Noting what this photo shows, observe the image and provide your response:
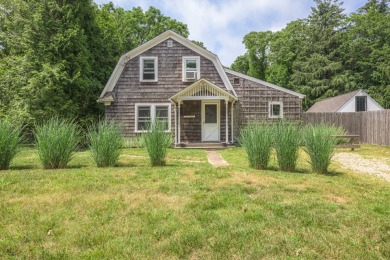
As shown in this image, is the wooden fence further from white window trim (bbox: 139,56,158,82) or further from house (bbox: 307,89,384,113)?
white window trim (bbox: 139,56,158,82)

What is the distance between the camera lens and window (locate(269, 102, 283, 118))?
15.2m

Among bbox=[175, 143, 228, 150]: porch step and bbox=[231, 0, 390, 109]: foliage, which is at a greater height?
bbox=[231, 0, 390, 109]: foliage

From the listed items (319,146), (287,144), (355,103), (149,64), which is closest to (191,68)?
(149,64)

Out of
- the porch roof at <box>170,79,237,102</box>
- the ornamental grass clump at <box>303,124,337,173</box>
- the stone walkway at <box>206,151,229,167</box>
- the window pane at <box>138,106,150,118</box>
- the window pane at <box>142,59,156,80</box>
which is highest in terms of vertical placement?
the window pane at <box>142,59,156,80</box>

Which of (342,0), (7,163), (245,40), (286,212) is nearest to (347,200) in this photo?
(286,212)

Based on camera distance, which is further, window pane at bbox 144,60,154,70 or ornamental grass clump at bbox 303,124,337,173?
window pane at bbox 144,60,154,70

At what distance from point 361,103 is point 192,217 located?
953 inches

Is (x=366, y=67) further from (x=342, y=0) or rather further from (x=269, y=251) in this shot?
(x=269, y=251)

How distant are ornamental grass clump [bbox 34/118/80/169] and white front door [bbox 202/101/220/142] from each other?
8695mm

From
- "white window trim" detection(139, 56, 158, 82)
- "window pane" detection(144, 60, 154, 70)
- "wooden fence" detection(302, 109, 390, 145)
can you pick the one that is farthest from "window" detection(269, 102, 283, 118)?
"window pane" detection(144, 60, 154, 70)

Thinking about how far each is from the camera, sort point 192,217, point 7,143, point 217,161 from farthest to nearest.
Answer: point 217,161 < point 7,143 < point 192,217

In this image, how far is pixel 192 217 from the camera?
11.3 feet

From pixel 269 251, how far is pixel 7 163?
654 cm

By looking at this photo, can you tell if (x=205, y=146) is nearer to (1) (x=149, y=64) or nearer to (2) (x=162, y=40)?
(1) (x=149, y=64)
